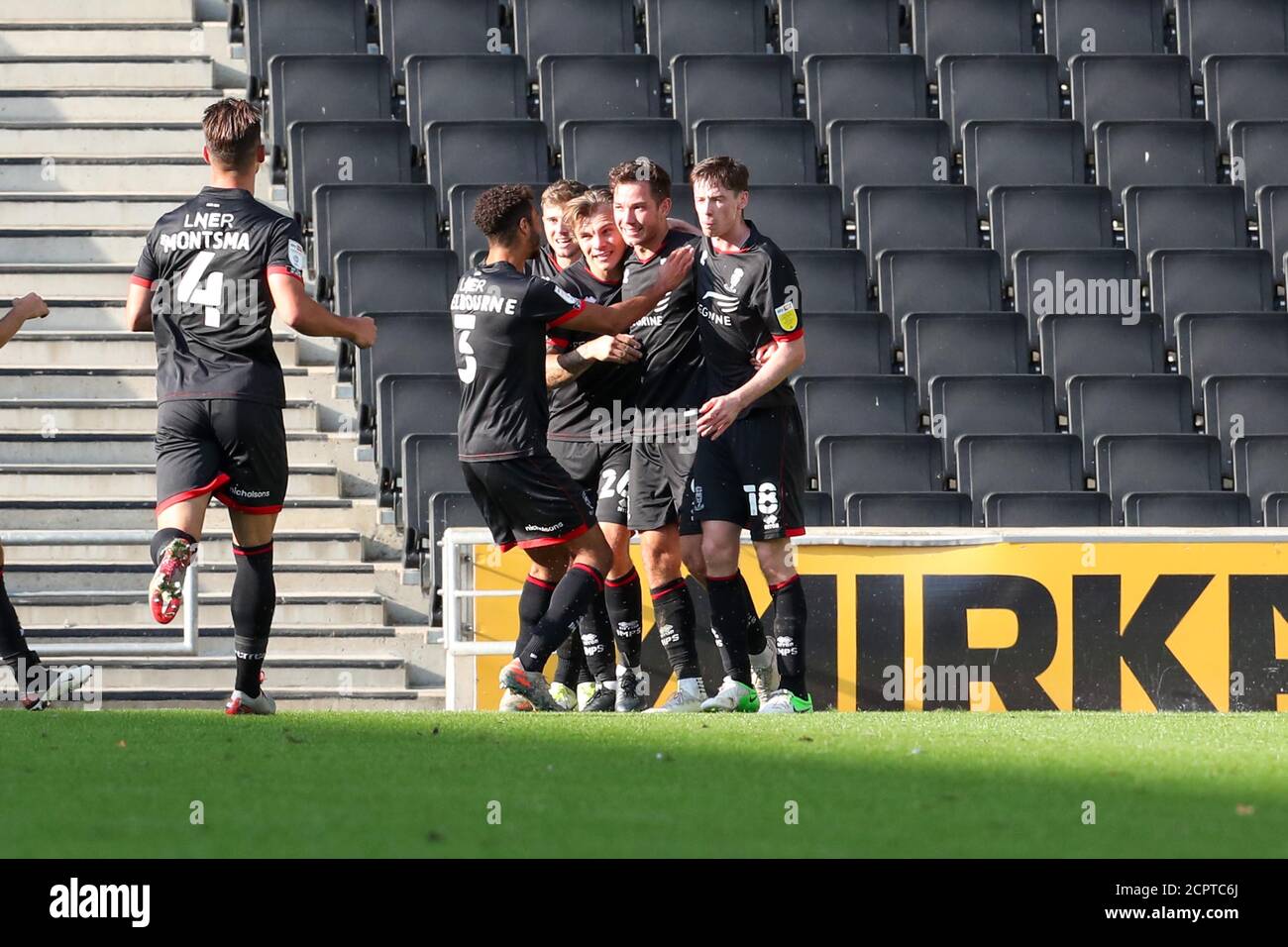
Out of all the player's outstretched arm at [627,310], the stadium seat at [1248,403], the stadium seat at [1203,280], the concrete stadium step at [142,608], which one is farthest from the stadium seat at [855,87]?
the player's outstretched arm at [627,310]

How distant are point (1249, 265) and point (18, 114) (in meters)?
8.20

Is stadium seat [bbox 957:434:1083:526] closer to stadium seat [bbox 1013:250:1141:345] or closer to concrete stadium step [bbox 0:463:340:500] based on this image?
stadium seat [bbox 1013:250:1141:345]

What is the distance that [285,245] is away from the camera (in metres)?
5.76

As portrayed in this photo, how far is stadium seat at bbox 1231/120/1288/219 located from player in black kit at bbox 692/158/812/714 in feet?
22.1

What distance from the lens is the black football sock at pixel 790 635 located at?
6.68 m

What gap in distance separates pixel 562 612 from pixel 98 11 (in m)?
8.21

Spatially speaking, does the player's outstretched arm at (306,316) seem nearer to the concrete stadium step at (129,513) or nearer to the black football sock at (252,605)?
the black football sock at (252,605)

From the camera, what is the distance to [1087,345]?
1109 cm

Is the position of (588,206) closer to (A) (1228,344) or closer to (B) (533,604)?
(B) (533,604)

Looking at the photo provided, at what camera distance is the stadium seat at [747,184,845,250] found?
1140 centimetres

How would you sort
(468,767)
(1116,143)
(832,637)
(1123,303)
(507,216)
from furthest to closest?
(1116,143), (1123,303), (832,637), (507,216), (468,767)

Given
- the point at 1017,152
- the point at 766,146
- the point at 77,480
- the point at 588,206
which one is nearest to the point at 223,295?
the point at 588,206

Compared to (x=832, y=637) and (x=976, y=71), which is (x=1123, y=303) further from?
(x=832, y=637)
